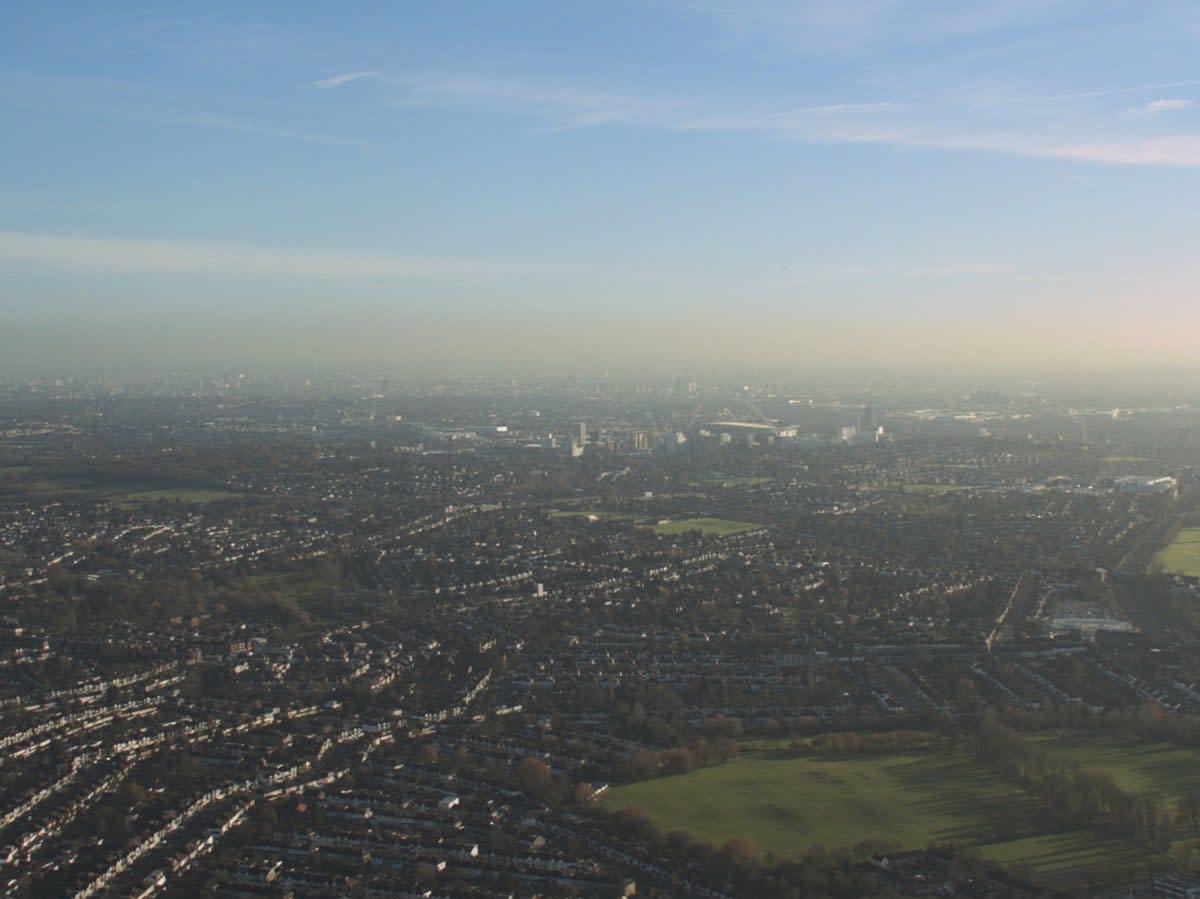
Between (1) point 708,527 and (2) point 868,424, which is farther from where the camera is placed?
(2) point 868,424

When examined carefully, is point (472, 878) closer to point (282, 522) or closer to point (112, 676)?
point (112, 676)

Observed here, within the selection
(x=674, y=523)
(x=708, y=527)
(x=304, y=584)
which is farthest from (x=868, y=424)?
(x=304, y=584)

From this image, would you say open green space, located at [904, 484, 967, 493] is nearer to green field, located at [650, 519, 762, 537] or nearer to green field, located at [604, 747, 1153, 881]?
green field, located at [650, 519, 762, 537]

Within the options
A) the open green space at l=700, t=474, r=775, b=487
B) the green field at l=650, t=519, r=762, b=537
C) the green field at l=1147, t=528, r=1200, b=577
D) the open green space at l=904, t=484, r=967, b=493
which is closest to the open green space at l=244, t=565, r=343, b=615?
the green field at l=650, t=519, r=762, b=537

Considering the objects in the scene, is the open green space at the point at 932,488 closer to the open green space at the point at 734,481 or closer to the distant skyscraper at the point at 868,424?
the open green space at the point at 734,481

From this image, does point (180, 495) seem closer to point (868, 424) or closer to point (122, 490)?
point (122, 490)

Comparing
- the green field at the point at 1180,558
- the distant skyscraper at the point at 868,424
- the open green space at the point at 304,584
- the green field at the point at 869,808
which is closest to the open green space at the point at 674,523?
the open green space at the point at 304,584

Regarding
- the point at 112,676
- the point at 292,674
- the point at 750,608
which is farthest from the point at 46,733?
the point at 750,608
